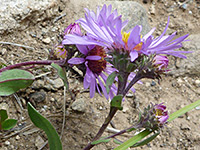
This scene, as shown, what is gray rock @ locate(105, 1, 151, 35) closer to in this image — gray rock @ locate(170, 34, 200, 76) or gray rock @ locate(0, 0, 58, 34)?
gray rock @ locate(170, 34, 200, 76)

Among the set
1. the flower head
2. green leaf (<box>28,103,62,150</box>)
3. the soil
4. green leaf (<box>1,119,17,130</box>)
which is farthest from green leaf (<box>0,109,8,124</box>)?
the flower head

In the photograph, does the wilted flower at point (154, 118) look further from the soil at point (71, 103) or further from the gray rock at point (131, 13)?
the gray rock at point (131, 13)

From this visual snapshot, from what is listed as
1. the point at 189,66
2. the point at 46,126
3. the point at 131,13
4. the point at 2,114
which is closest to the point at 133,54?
the point at 46,126

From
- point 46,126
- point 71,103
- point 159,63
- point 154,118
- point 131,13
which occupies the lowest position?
point 71,103

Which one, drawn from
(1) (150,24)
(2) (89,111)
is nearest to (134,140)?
(2) (89,111)

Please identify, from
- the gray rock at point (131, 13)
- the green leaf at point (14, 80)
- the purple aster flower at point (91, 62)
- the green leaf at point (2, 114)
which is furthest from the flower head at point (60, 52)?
the gray rock at point (131, 13)

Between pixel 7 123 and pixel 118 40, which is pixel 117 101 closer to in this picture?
pixel 118 40

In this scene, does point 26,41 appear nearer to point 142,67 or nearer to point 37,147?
point 37,147
